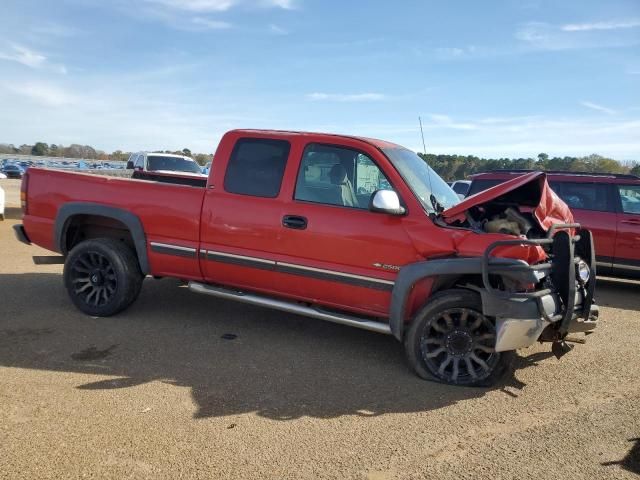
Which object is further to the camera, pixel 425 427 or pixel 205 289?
pixel 205 289

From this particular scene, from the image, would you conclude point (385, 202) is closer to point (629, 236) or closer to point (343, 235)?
point (343, 235)

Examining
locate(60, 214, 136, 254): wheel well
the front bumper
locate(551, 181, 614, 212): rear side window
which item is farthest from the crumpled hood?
locate(551, 181, 614, 212): rear side window

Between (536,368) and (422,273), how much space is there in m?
1.48

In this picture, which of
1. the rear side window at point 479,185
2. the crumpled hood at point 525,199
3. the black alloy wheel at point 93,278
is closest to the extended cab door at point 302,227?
the crumpled hood at point 525,199

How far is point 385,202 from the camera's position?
4.14m

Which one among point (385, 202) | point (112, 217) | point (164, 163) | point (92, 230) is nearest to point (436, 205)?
point (385, 202)

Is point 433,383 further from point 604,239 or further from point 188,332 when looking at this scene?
point 604,239

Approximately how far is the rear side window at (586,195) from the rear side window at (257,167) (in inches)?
226

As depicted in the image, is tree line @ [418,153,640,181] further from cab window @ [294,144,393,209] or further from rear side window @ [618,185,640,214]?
Result: cab window @ [294,144,393,209]

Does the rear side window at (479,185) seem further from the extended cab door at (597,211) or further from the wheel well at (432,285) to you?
the wheel well at (432,285)

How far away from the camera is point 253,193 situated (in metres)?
4.89

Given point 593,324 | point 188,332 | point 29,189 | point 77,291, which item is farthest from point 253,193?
point 593,324

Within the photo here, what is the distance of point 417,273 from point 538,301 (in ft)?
3.02

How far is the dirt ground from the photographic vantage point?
2.97 meters
